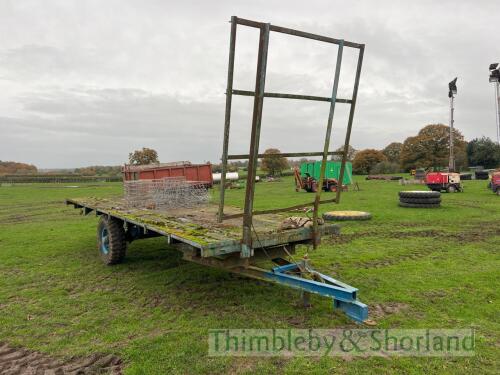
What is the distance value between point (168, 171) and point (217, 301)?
6487 mm

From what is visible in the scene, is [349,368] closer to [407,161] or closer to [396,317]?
[396,317]

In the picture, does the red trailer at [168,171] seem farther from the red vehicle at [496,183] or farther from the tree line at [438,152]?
the tree line at [438,152]

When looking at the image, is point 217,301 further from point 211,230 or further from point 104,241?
point 104,241

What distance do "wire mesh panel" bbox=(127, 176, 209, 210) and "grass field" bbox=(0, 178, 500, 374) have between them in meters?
1.13

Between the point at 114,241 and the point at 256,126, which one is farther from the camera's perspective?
the point at 114,241

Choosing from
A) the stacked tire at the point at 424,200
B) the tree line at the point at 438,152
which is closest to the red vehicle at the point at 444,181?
the stacked tire at the point at 424,200

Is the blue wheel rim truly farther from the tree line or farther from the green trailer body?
the tree line

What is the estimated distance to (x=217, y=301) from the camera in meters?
5.12

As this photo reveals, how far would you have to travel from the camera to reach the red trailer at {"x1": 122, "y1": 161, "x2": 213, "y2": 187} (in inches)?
409

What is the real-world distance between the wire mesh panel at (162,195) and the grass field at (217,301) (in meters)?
1.13

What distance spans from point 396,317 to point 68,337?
385 centimetres

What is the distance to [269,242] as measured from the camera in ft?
14.9

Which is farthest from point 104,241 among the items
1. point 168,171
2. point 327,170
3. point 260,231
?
point 327,170

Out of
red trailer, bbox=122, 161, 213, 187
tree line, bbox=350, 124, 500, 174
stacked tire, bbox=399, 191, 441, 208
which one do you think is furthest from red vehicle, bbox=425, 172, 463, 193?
tree line, bbox=350, 124, 500, 174
